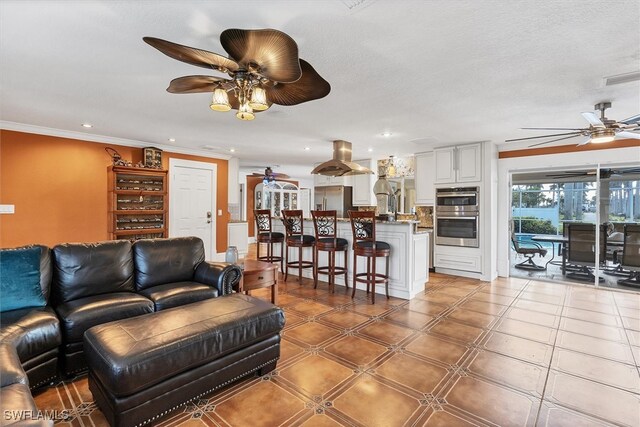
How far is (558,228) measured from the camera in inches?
235

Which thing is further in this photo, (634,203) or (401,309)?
(634,203)

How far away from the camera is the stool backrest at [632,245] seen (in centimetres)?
461

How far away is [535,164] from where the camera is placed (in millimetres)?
5145

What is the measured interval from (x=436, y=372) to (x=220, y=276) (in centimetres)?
204

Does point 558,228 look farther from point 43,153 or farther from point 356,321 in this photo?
point 43,153

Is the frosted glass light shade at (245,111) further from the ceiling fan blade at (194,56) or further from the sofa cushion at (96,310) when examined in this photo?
the sofa cushion at (96,310)

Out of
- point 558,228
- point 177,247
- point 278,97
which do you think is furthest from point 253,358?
point 558,228

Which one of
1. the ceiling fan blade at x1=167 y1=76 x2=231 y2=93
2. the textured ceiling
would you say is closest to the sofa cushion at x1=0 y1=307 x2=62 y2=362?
the ceiling fan blade at x1=167 y1=76 x2=231 y2=93

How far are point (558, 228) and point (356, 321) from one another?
5258 mm

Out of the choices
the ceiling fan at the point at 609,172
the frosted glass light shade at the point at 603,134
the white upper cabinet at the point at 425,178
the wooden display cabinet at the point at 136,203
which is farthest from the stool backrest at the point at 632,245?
the wooden display cabinet at the point at 136,203

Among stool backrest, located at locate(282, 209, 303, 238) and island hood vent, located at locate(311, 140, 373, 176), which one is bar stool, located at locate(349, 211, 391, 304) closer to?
stool backrest, located at locate(282, 209, 303, 238)

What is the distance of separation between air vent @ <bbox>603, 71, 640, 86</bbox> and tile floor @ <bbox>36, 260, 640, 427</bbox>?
2367mm

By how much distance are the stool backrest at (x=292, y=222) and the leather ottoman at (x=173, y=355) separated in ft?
8.21

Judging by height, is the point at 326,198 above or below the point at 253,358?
above
